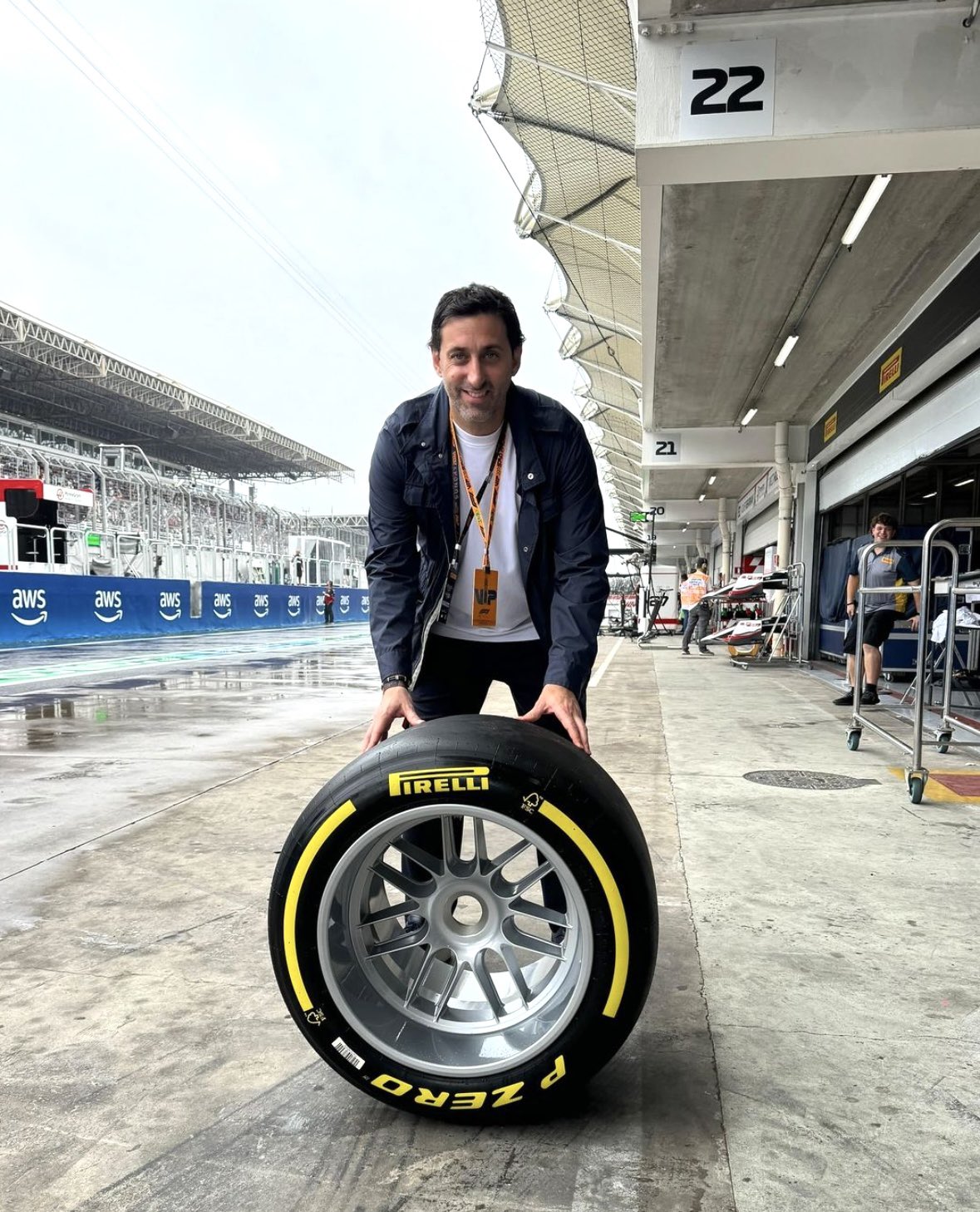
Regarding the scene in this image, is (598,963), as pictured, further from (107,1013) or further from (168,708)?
(168,708)

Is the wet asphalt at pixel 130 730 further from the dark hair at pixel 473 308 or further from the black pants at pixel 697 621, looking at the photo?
the black pants at pixel 697 621

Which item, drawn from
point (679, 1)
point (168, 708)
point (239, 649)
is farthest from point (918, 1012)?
point (239, 649)

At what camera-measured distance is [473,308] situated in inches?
81.5

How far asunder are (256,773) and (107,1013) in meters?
2.90

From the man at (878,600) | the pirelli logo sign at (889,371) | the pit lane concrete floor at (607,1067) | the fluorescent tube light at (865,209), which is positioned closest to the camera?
the pit lane concrete floor at (607,1067)

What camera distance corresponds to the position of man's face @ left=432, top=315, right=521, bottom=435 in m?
2.07

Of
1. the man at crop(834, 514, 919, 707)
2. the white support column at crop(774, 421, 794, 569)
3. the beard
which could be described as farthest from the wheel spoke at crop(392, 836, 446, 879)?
the white support column at crop(774, 421, 794, 569)

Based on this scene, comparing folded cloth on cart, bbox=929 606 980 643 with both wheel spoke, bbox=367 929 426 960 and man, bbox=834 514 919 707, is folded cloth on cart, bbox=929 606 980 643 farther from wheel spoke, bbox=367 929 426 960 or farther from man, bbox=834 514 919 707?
wheel spoke, bbox=367 929 426 960

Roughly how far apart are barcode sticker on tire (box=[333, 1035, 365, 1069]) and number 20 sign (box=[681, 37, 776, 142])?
19.8ft

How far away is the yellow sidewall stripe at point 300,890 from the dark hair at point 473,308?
1189 mm

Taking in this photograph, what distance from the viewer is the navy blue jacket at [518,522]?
87.0 inches

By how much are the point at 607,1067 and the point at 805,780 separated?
11.0ft

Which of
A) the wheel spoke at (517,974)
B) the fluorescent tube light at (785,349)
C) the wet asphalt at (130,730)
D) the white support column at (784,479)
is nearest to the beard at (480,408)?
the wheel spoke at (517,974)

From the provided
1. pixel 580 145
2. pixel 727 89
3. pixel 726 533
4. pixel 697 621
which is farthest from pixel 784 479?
pixel 726 533
